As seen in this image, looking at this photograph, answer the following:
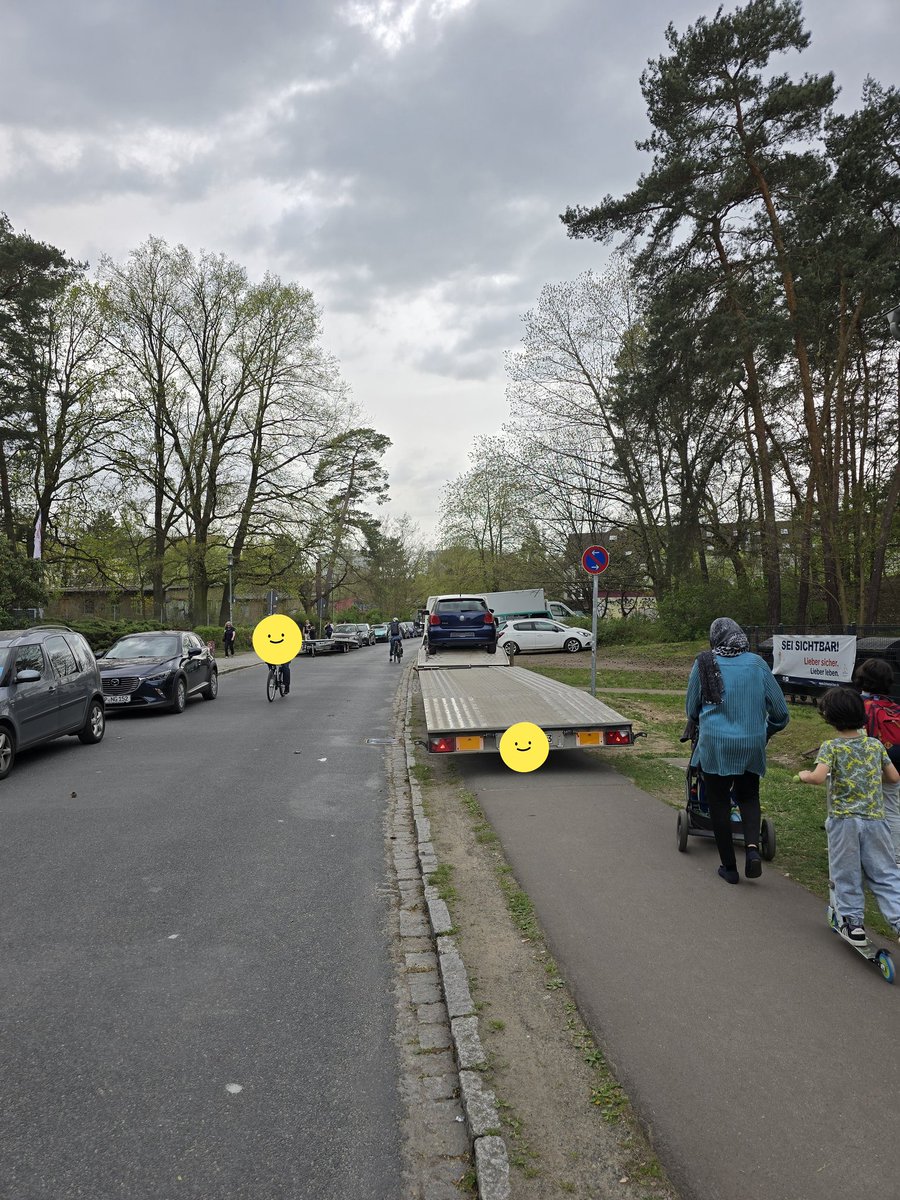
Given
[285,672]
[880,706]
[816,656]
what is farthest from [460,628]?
[880,706]

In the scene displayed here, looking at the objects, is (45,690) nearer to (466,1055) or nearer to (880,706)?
(466,1055)

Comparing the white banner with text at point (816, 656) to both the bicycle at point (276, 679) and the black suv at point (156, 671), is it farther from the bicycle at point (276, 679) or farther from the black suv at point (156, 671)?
the black suv at point (156, 671)

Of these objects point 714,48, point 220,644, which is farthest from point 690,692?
point 220,644

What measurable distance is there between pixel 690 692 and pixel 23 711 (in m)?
7.96

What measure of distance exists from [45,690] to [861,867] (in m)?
9.59

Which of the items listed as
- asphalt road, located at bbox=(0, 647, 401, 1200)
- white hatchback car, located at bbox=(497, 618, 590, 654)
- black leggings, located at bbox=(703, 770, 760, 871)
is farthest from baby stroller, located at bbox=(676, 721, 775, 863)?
white hatchback car, located at bbox=(497, 618, 590, 654)

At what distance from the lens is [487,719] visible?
9211mm

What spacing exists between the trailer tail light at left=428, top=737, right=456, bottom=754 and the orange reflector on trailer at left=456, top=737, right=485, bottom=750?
0.05 m

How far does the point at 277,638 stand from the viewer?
667 inches

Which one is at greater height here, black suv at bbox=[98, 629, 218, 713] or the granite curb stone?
black suv at bbox=[98, 629, 218, 713]

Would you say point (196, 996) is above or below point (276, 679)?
below

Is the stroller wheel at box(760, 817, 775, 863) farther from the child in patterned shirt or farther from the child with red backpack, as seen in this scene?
the child in patterned shirt

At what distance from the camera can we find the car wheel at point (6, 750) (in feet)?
30.4

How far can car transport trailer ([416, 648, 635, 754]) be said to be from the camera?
8828 mm
